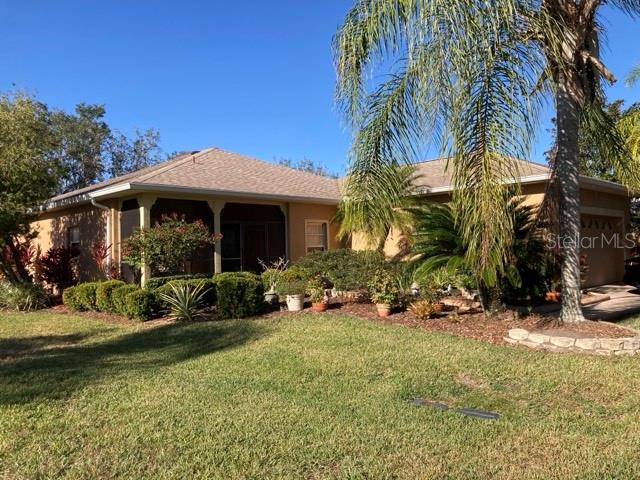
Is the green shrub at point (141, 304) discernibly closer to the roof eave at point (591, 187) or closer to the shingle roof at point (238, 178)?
the shingle roof at point (238, 178)

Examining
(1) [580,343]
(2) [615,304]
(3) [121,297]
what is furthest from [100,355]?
(2) [615,304]

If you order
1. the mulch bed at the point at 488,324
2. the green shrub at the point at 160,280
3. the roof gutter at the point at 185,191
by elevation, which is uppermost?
the roof gutter at the point at 185,191

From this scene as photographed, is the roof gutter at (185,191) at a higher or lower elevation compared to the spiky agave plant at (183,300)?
higher

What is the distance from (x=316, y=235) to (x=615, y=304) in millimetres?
8652

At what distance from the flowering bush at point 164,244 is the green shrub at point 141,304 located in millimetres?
1028

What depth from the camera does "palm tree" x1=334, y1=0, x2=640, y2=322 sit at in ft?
18.7

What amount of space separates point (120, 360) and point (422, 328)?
5049 millimetres

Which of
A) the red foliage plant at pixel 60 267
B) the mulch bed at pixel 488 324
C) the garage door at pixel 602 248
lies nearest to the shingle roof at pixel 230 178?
the red foliage plant at pixel 60 267

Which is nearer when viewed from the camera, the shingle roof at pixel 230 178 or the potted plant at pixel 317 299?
the potted plant at pixel 317 299

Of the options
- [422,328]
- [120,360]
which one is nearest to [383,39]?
[422,328]

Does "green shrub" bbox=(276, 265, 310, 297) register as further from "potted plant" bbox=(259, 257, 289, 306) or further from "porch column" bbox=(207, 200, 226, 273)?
"porch column" bbox=(207, 200, 226, 273)

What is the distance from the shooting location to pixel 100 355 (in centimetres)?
778

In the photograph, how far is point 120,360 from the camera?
739 cm

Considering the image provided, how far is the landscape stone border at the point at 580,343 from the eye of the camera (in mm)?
7336
